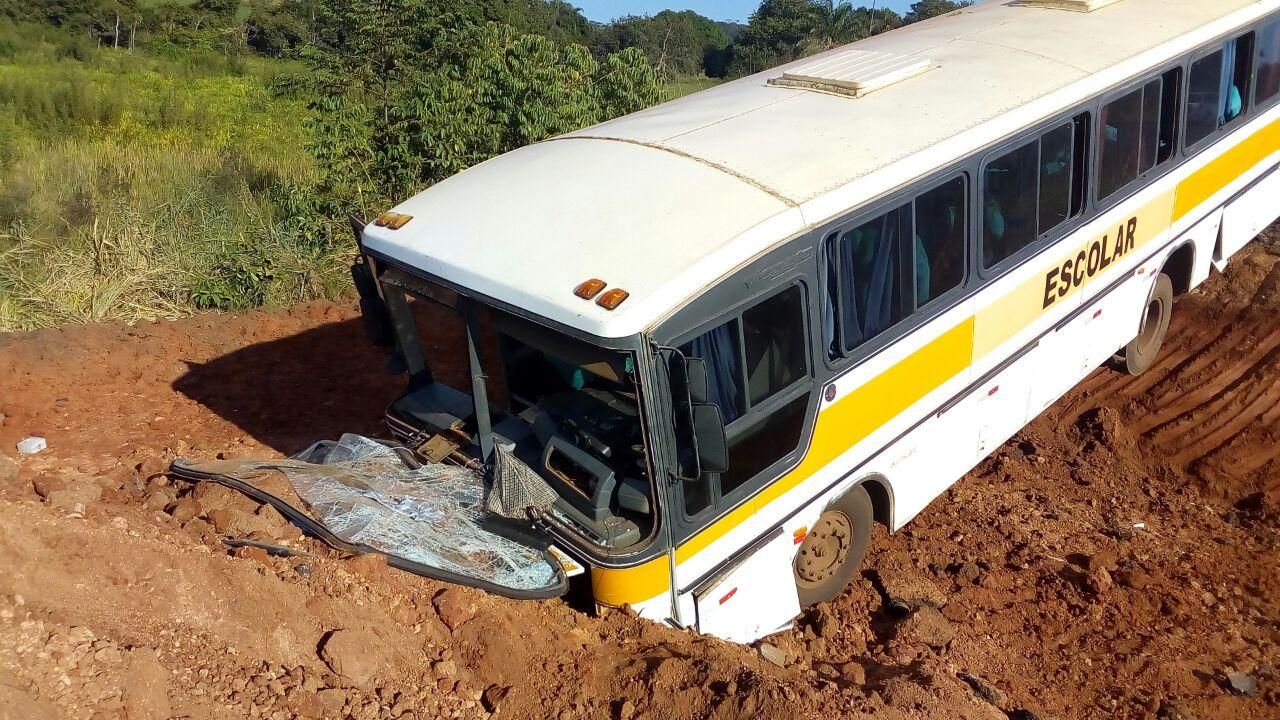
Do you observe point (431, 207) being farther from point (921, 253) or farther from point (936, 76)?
point (936, 76)

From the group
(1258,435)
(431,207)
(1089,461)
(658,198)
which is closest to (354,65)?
(431,207)

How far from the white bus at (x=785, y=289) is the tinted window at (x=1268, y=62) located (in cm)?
135

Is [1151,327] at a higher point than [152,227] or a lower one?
lower

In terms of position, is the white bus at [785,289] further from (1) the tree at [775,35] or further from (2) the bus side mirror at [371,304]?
(1) the tree at [775,35]

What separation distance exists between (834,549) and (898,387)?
1.06 meters

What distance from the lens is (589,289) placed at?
428 centimetres

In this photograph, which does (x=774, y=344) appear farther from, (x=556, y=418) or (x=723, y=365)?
(x=556, y=418)

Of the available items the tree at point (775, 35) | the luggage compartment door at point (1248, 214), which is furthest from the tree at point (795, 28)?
the luggage compartment door at point (1248, 214)

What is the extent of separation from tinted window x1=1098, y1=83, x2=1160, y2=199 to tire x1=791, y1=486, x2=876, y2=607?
299cm

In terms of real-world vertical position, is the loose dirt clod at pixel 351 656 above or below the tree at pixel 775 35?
above

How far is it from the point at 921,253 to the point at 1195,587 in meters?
2.97

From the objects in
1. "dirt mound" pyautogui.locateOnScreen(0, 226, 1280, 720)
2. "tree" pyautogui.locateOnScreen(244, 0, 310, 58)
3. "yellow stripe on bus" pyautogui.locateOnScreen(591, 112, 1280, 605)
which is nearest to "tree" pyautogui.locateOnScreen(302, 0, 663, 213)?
"dirt mound" pyautogui.locateOnScreen(0, 226, 1280, 720)

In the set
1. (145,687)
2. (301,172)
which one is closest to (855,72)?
(145,687)

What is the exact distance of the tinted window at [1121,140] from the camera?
6738 mm
